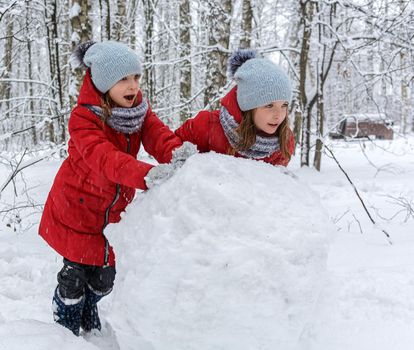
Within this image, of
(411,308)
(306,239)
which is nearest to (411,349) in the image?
(411,308)

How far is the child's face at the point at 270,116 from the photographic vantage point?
1.91 metres

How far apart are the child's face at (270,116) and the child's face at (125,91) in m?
0.60

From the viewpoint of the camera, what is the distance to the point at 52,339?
5.73 ft

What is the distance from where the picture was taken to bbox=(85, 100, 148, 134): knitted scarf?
1.99m

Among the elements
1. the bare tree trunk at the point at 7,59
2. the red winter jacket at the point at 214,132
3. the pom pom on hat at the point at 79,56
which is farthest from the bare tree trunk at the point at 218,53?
the red winter jacket at the point at 214,132

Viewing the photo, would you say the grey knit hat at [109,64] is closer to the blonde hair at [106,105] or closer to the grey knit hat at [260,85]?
the blonde hair at [106,105]

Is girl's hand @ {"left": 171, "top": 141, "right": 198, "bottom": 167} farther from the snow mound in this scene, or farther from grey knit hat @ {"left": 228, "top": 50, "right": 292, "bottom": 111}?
grey knit hat @ {"left": 228, "top": 50, "right": 292, "bottom": 111}

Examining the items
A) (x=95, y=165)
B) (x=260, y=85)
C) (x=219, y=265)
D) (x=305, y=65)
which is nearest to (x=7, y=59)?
(x=305, y=65)

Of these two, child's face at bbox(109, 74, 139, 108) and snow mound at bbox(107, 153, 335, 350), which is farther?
child's face at bbox(109, 74, 139, 108)

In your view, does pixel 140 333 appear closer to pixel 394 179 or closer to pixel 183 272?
pixel 183 272

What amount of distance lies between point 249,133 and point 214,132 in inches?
7.6

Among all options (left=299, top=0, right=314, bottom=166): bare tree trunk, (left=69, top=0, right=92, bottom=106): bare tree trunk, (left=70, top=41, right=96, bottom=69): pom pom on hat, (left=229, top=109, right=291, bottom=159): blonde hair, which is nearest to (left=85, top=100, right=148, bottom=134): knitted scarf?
(left=70, top=41, right=96, bottom=69): pom pom on hat

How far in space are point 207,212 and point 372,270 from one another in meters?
1.62

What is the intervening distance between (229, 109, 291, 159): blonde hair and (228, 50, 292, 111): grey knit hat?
5 cm
